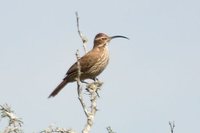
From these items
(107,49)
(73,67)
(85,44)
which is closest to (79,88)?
(85,44)

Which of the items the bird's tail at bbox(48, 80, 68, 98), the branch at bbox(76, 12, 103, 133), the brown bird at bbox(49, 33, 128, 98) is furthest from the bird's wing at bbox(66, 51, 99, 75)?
the branch at bbox(76, 12, 103, 133)

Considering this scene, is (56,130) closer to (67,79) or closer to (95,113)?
(95,113)

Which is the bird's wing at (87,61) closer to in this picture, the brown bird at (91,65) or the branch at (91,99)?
the brown bird at (91,65)

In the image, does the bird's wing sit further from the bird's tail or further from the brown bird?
the bird's tail

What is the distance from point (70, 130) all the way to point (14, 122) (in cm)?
68

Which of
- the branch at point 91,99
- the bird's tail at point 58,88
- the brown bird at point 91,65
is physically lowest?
the branch at point 91,99

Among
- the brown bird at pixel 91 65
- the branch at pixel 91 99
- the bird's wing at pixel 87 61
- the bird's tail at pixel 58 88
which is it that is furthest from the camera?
the bird's wing at pixel 87 61

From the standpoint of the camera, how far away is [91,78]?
539 inches

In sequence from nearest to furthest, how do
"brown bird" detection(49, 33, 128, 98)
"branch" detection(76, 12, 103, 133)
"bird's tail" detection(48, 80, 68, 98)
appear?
"branch" detection(76, 12, 103, 133), "brown bird" detection(49, 33, 128, 98), "bird's tail" detection(48, 80, 68, 98)

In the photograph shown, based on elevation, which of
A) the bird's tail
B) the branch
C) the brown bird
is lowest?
the branch

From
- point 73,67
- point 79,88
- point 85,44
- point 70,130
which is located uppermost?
A: point 73,67

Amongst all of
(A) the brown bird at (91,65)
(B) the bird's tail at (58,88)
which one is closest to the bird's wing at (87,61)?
(A) the brown bird at (91,65)

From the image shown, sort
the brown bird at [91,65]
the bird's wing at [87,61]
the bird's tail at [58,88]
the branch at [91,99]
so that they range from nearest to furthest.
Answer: the branch at [91,99] < the brown bird at [91,65] < the bird's tail at [58,88] < the bird's wing at [87,61]

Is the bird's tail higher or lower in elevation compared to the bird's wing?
lower
